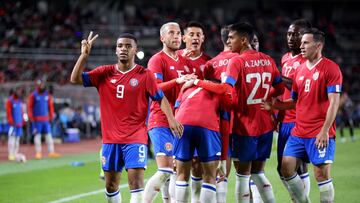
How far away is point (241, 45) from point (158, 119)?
174 centimetres

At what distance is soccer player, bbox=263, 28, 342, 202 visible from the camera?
923cm

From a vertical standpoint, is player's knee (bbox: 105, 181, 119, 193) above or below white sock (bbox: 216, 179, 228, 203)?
above

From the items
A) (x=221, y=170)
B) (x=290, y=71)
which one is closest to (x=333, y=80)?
(x=290, y=71)

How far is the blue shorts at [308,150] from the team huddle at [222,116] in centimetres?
1

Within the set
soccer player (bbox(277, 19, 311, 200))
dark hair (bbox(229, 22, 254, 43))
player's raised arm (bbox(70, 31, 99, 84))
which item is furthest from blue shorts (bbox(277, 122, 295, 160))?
player's raised arm (bbox(70, 31, 99, 84))

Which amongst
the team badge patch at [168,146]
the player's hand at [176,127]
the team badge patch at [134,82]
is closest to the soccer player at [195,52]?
the team badge patch at [168,146]

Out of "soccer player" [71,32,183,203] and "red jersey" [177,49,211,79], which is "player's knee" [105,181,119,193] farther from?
"red jersey" [177,49,211,79]

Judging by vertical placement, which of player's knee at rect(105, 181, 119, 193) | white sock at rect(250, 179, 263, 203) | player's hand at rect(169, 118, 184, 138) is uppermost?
player's hand at rect(169, 118, 184, 138)

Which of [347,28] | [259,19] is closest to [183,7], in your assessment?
[259,19]

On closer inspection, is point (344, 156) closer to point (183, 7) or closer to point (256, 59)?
point (256, 59)

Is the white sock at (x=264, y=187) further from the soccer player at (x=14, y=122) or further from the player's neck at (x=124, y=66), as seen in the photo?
the soccer player at (x=14, y=122)

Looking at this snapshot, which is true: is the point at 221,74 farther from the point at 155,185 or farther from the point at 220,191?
the point at 155,185

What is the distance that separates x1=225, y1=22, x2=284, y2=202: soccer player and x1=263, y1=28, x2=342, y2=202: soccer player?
0.22 meters

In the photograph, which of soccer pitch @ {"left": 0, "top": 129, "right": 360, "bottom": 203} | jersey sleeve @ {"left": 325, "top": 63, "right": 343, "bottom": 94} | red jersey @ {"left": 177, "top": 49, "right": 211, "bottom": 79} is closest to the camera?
jersey sleeve @ {"left": 325, "top": 63, "right": 343, "bottom": 94}
